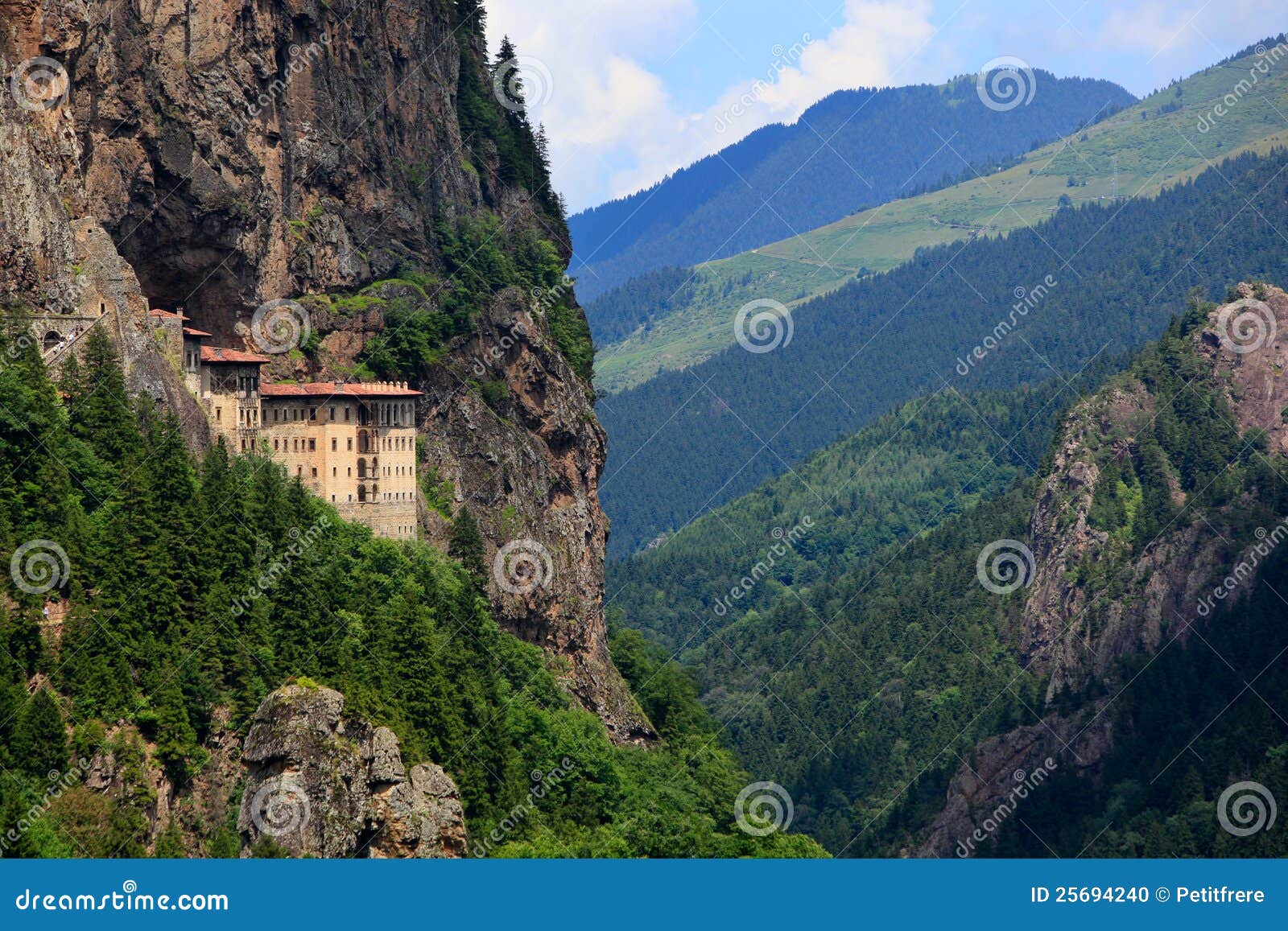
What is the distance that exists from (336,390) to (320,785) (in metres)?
47.6

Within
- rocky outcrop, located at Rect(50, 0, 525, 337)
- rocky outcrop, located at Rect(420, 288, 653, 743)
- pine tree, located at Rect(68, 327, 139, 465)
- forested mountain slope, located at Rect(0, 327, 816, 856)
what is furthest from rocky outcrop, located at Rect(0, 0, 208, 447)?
rocky outcrop, located at Rect(420, 288, 653, 743)

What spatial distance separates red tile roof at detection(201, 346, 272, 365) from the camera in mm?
120250

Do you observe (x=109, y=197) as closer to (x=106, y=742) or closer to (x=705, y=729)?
(x=106, y=742)

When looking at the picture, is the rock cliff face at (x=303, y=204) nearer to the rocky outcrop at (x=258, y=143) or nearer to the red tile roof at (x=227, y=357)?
the rocky outcrop at (x=258, y=143)

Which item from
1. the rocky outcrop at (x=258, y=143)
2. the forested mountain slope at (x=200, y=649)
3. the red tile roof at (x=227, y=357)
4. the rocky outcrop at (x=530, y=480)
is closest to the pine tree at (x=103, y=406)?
the forested mountain slope at (x=200, y=649)

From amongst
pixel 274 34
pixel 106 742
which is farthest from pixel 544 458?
pixel 106 742

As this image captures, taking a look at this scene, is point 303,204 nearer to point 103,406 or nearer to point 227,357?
point 227,357

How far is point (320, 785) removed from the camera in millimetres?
80750

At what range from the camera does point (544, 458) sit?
499 feet

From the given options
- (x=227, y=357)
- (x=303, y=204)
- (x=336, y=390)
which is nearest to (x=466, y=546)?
(x=336, y=390)

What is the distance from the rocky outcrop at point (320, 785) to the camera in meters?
79.9

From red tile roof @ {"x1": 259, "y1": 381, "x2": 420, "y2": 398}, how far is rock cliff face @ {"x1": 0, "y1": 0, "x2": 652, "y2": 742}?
4.35m

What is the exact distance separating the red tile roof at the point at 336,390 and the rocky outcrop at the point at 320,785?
132 feet

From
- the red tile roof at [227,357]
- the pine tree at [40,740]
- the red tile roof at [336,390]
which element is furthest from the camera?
the red tile roof at [336,390]
